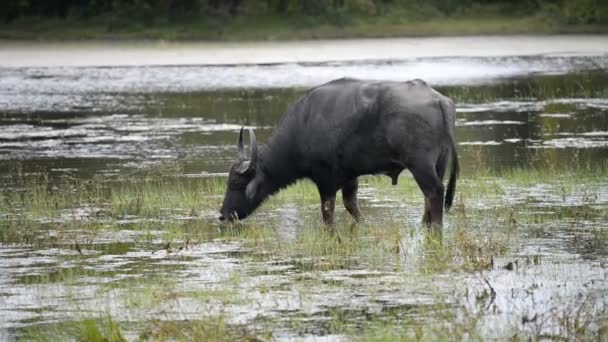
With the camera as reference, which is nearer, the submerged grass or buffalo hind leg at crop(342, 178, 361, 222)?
the submerged grass

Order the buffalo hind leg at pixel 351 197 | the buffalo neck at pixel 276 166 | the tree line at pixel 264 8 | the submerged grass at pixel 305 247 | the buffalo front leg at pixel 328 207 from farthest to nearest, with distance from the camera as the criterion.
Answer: the tree line at pixel 264 8, the buffalo hind leg at pixel 351 197, the buffalo neck at pixel 276 166, the buffalo front leg at pixel 328 207, the submerged grass at pixel 305 247

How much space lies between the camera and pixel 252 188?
11.6 m

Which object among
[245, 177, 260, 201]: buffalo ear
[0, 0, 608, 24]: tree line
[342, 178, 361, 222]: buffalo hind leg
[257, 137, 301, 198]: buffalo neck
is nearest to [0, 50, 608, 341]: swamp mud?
[342, 178, 361, 222]: buffalo hind leg

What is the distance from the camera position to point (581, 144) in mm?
17859

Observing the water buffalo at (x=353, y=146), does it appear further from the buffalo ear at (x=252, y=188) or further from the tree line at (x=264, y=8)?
the tree line at (x=264, y=8)

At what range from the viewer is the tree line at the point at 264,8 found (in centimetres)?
4325

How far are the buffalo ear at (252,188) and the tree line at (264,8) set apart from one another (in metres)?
32.0

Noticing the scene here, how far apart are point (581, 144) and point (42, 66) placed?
21497 millimetres

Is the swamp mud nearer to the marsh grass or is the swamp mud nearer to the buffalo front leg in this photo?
the marsh grass

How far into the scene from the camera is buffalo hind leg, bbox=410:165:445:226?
10.5 m

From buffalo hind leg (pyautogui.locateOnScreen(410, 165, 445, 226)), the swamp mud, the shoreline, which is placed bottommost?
the shoreline

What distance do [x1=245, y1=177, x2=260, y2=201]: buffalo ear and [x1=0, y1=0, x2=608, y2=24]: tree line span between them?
3200cm

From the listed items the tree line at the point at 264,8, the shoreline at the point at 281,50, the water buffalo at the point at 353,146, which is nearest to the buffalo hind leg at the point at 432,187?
the water buffalo at the point at 353,146

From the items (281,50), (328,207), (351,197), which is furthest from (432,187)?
(281,50)
